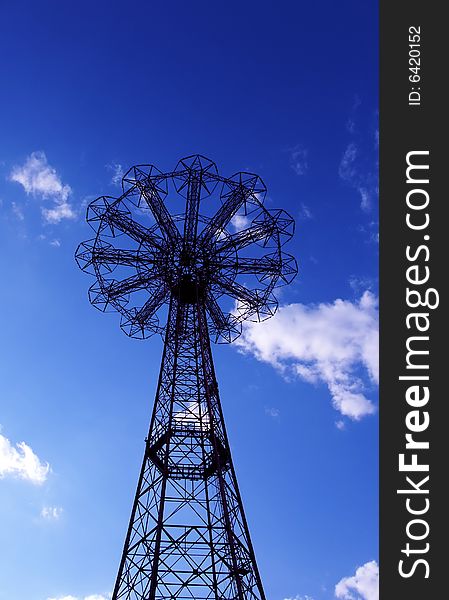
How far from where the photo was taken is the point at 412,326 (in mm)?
13766

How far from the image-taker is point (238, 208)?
2650 cm

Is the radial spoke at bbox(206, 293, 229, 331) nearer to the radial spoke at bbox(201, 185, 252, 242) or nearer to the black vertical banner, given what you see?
the radial spoke at bbox(201, 185, 252, 242)

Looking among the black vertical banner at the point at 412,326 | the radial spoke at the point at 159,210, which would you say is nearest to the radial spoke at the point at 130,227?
the radial spoke at the point at 159,210

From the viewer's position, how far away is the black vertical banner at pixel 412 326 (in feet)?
41.1

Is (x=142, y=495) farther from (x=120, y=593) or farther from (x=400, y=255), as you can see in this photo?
(x=400, y=255)

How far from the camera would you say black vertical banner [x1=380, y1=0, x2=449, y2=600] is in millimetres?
12531

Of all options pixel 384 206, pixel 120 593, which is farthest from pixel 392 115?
pixel 120 593

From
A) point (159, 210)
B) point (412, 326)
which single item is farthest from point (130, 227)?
point (412, 326)

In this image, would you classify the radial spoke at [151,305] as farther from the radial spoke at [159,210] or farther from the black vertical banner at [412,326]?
the black vertical banner at [412,326]

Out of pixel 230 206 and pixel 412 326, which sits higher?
pixel 230 206

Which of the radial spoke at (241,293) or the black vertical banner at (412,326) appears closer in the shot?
the black vertical banner at (412,326)

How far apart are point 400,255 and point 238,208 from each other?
43.1 feet

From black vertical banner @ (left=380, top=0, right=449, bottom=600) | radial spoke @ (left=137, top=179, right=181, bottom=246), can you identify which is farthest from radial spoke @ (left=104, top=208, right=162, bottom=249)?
black vertical banner @ (left=380, top=0, right=449, bottom=600)

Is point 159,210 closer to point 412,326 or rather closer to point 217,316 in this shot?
point 217,316
